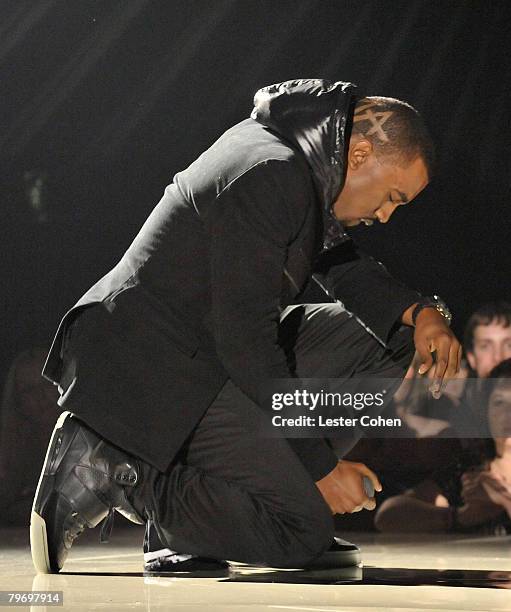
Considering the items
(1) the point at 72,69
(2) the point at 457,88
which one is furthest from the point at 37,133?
(2) the point at 457,88

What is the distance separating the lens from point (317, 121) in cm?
160

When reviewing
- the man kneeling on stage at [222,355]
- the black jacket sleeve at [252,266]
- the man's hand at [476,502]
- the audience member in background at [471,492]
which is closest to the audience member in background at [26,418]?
the audience member in background at [471,492]

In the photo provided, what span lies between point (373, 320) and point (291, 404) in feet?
0.75

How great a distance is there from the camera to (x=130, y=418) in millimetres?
1551

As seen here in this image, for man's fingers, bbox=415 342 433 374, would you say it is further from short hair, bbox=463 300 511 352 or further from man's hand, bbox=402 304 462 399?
short hair, bbox=463 300 511 352

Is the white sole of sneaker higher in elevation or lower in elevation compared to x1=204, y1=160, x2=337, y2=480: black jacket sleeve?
lower

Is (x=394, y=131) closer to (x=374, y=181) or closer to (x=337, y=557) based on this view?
(x=374, y=181)

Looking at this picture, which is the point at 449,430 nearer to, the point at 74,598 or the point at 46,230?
the point at 46,230

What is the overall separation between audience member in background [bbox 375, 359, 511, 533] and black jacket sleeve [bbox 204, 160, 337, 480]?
122 cm

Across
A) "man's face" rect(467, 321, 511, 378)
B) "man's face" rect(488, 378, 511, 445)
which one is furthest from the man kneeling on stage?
"man's face" rect(467, 321, 511, 378)

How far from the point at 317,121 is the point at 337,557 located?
686 millimetres

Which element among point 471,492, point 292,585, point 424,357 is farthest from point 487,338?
point 292,585

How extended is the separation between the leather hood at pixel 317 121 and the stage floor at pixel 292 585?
1.89ft

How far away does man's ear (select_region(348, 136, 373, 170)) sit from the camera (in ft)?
5.36
